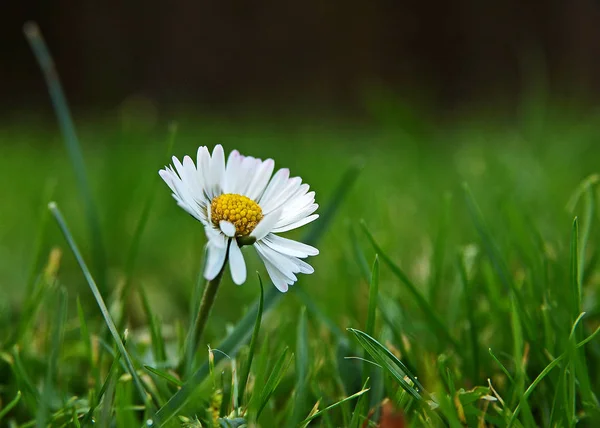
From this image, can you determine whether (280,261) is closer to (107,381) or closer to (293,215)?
(293,215)

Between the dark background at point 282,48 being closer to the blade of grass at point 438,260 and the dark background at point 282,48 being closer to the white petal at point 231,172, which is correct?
the blade of grass at point 438,260

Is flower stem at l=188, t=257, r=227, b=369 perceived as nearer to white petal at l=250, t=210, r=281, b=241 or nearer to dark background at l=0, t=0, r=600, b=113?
white petal at l=250, t=210, r=281, b=241

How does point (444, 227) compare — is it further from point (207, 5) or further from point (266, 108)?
point (207, 5)

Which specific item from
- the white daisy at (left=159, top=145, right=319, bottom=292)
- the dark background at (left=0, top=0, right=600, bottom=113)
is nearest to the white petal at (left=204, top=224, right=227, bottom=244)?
the white daisy at (left=159, top=145, right=319, bottom=292)

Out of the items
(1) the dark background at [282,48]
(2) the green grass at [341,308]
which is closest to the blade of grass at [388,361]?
(2) the green grass at [341,308]

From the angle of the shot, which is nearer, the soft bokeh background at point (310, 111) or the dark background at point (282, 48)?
the soft bokeh background at point (310, 111)

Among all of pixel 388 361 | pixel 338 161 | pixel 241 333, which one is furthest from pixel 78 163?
pixel 338 161

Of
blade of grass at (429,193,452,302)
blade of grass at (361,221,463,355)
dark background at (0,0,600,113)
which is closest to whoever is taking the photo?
blade of grass at (361,221,463,355)
